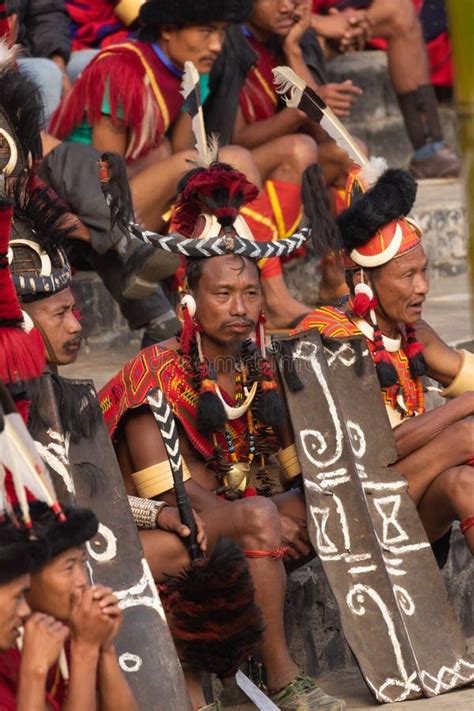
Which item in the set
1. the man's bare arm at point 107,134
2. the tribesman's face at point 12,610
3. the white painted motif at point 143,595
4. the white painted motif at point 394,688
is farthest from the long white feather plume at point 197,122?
the tribesman's face at point 12,610

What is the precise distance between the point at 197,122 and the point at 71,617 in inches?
84.5

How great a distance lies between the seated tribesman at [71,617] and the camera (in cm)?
333

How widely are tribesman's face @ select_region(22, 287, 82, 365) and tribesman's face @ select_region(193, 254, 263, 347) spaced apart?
446 millimetres

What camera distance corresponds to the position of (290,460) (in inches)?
191

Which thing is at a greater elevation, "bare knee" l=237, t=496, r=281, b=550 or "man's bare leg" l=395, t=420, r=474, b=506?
"bare knee" l=237, t=496, r=281, b=550

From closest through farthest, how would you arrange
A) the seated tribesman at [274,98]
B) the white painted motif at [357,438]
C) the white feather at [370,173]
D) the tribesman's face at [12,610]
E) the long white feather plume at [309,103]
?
the tribesman's face at [12,610]
the white painted motif at [357,438]
the white feather at [370,173]
the long white feather plume at [309,103]
the seated tribesman at [274,98]

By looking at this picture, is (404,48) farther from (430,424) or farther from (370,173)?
(430,424)

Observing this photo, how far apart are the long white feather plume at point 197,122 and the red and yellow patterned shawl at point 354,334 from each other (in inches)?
25.2

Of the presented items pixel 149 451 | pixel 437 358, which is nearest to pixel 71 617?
pixel 149 451

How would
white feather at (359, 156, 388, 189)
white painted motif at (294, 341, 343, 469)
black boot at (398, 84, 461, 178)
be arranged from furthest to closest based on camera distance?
black boot at (398, 84, 461, 178) < white feather at (359, 156, 388, 189) < white painted motif at (294, 341, 343, 469)

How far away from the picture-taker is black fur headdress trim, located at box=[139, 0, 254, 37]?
6.40 metres

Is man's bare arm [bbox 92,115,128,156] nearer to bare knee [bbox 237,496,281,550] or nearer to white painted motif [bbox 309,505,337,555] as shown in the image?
white painted motif [bbox 309,505,337,555]

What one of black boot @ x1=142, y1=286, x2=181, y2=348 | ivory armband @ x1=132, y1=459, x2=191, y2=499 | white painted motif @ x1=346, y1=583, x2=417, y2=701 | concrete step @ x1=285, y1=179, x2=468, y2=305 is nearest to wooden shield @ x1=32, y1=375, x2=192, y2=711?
ivory armband @ x1=132, y1=459, x2=191, y2=499

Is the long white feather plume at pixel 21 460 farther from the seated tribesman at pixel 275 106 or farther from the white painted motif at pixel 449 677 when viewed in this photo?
the seated tribesman at pixel 275 106
